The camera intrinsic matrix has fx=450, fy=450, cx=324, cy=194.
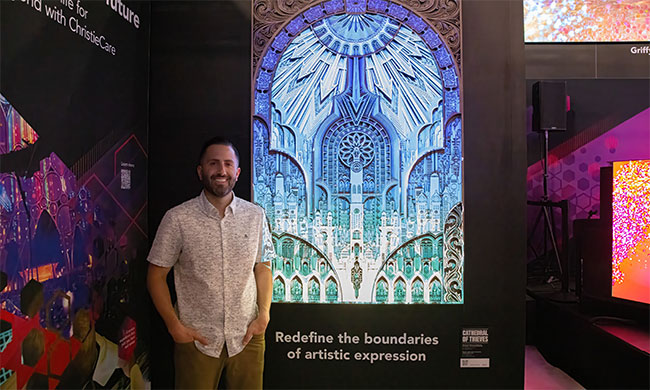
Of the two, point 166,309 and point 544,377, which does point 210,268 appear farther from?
point 544,377

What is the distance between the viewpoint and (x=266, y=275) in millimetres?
2299

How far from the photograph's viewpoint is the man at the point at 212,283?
6.98ft

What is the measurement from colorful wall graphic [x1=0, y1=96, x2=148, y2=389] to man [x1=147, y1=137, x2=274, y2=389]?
1.13ft

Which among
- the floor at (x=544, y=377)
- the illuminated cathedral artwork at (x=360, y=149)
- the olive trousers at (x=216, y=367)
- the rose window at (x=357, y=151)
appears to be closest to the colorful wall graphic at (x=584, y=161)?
Answer: the floor at (x=544, y=377)

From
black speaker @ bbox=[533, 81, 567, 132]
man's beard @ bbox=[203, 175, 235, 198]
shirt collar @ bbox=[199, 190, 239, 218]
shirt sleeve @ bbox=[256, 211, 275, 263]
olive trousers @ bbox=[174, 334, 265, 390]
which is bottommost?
olive trousers @ bbox=[174, 334, 265, 390]

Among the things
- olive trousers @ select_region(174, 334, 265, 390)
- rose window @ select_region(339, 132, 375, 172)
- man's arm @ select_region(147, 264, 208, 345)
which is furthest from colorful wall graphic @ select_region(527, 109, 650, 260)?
man's arm @ select_region(147, 264, 208, 345)

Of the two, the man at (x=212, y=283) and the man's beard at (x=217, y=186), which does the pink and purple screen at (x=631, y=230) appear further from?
the man's beard at (x=217, y=186)

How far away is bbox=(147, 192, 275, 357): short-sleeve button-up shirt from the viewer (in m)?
2.13

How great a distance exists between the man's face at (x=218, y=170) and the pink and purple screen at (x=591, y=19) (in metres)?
3.18

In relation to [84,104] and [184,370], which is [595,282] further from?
[84,104]

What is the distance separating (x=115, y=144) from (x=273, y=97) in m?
0.92

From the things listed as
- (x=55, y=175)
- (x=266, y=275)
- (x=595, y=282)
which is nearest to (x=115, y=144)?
(x=55, y=175)

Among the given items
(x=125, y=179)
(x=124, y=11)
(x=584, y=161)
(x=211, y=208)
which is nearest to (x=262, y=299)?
(x=211, y=208)

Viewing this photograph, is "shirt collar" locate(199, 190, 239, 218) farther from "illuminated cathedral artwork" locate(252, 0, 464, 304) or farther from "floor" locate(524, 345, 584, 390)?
"floor" locate(524, 345, 584, 390)
